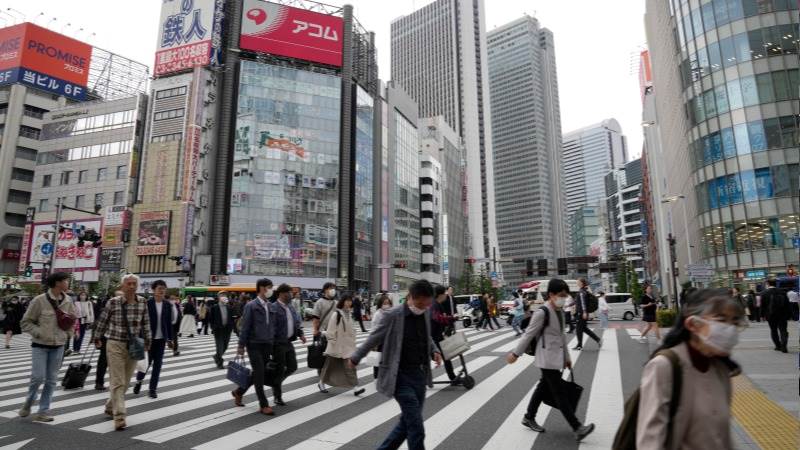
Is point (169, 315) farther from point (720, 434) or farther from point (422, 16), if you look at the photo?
point (422, 16)

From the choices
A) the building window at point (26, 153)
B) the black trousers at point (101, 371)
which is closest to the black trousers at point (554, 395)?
the black trousers at point (101, 371)

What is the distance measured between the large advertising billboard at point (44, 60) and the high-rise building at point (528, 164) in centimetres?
15208

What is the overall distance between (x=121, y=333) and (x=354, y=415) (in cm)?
310

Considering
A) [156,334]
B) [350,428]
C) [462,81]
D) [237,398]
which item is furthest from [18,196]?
[462,81]

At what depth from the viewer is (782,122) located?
104 feet

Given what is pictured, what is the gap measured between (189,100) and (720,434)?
5790cm

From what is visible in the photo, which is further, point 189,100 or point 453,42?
point 453,42

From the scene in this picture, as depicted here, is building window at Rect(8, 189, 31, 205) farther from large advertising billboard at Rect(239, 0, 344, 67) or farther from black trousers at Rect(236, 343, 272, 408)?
black trousers at Rect(236, 343, 272, 408)

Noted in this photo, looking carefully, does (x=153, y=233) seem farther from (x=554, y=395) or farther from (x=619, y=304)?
(x=554, y=395)

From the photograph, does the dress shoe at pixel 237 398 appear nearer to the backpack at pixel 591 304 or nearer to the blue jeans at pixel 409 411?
the blue jeans at pixel 409 411

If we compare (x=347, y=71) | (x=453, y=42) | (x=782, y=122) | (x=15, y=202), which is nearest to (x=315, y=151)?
(x=347, y=71)

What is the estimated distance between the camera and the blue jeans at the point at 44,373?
19.8 ft

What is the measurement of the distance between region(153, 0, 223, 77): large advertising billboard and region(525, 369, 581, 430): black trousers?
56314mm

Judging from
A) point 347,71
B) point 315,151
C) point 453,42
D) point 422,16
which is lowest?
point 315,151
